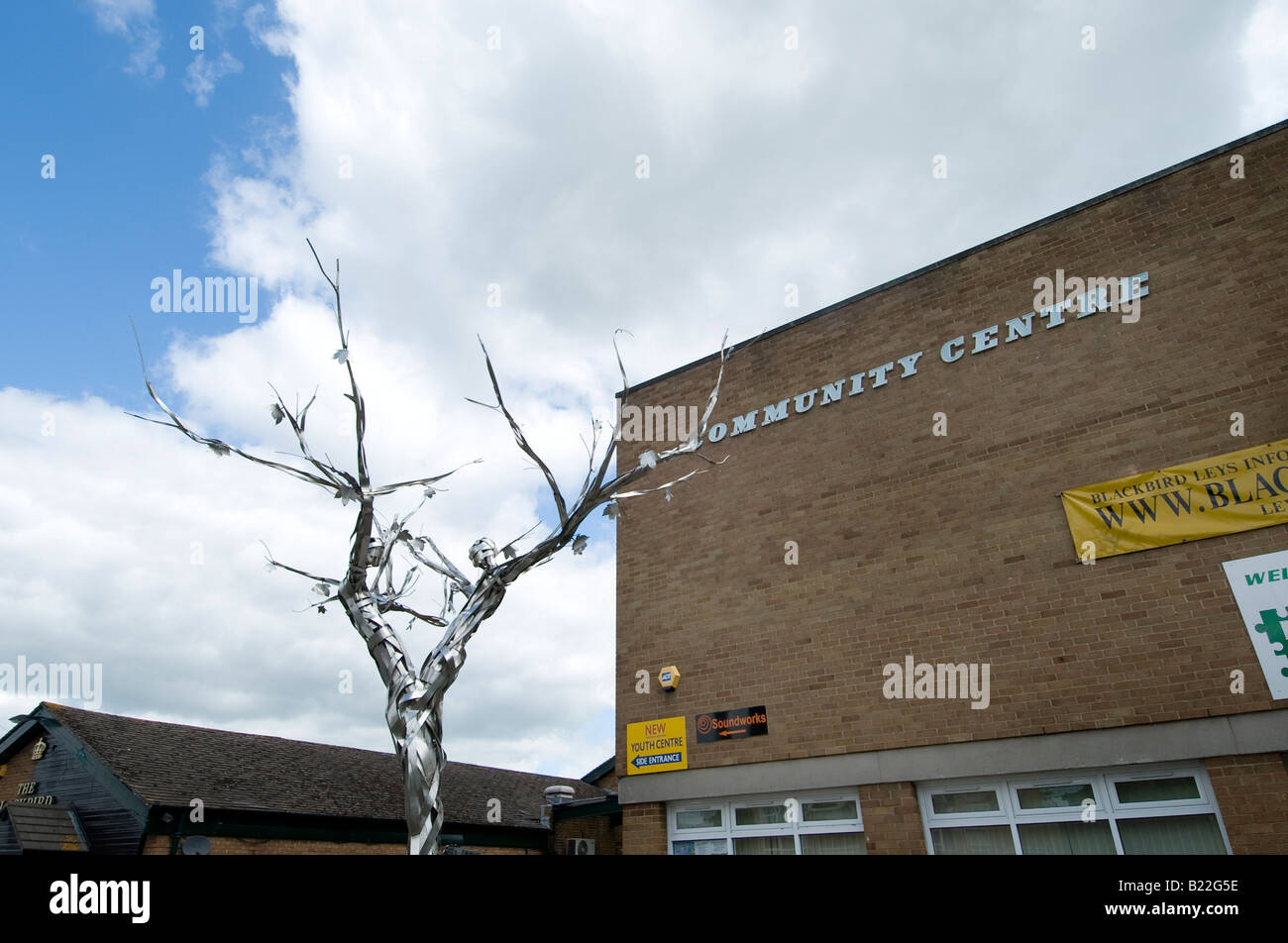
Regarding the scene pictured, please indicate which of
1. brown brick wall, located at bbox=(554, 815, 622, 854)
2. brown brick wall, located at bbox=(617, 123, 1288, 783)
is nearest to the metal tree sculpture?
brown brick wall, located at bbox=(617, 123, 1288, 783)

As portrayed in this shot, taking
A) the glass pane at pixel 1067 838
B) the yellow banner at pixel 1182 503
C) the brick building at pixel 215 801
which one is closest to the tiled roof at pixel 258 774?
the brick building at pixel 215 801

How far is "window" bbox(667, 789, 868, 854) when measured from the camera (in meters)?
9.73

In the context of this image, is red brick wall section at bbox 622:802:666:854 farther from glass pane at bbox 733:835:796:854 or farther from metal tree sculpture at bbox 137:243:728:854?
metal tree sculpture at bbox 137:243:728:854

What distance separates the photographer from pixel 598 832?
64.8 ft

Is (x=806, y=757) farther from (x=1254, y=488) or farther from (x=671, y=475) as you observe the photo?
(x=1254, y=488)

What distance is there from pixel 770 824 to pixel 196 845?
10.5m

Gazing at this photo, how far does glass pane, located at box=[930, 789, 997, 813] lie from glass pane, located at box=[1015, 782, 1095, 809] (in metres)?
0.32

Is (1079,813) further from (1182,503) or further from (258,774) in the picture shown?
(258,774)

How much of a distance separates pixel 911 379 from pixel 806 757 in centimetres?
549

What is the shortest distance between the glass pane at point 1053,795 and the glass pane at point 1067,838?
194mm

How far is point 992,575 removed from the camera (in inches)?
373

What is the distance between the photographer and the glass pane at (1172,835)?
25.2ft

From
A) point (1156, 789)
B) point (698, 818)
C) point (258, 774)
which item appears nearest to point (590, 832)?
point (258, 774)
